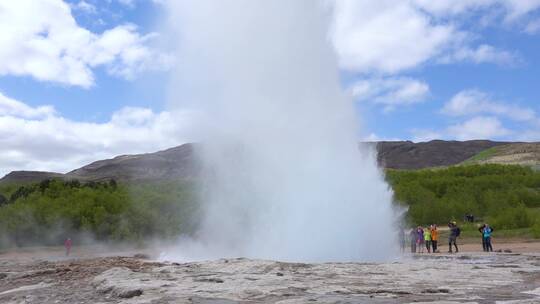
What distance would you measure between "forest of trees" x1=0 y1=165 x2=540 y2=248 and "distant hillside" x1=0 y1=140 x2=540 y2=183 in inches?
1635

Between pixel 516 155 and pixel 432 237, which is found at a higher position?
pixel 516 155

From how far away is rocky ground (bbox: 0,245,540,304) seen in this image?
32.6ft

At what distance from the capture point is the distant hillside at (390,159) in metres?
97.7

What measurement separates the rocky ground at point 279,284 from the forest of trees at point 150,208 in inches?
779

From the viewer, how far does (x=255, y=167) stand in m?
21.7

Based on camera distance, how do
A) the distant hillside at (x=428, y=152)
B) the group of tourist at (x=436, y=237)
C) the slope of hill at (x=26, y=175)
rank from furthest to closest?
the distant hillside at (x=428, y=152)
the slope of hill at (x=26, y=175)
the group of tourist at (x=436, y=237)

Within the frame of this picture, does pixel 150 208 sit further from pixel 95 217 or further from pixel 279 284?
pixel 279 284

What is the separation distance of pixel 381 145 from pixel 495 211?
113 metres

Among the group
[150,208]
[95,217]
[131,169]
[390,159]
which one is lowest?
[95,217]

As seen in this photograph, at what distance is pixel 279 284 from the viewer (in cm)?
1127

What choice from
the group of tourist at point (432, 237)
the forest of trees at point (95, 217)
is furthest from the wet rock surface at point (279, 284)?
the forest of trees at point (95, 217)

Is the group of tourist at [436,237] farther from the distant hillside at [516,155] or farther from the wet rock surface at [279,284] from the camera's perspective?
the distant hillside at [516,155]

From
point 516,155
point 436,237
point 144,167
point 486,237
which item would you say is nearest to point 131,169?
point 144,167

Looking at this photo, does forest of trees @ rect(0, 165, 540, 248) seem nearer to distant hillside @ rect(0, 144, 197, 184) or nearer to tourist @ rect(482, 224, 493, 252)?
tourist @ rect(482, 224, 493, 252)
